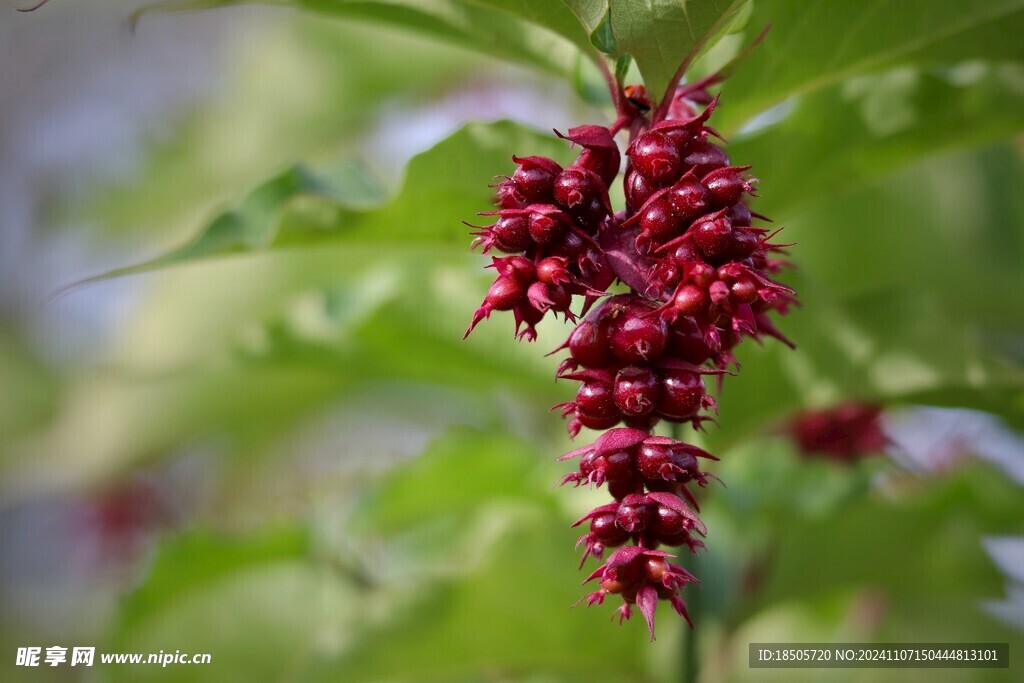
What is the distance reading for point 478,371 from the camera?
113cm

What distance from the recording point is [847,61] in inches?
31.9

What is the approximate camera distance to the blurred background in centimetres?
89

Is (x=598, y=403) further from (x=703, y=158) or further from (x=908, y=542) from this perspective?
(x=908, y=542)

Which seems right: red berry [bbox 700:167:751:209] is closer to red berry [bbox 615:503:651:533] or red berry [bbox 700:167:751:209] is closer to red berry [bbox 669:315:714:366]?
red berry [bbox 669:315:714:366]

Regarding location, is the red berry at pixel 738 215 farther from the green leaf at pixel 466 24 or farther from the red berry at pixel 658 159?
the green leaf at pixel 466 24

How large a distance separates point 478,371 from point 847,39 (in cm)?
54

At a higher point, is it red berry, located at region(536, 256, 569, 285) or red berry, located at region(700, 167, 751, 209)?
red berry, located at region(700, 167, 751, 209)

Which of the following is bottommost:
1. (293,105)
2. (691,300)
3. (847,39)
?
(691,300)

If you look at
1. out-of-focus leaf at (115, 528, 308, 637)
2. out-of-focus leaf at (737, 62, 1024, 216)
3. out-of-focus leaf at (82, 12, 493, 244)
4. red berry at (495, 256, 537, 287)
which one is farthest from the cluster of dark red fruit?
out-of-focus leaf at (82, 12, 493, 244)

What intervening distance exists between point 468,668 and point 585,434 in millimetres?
326

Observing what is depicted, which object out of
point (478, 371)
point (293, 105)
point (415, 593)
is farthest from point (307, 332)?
point (293, 105)

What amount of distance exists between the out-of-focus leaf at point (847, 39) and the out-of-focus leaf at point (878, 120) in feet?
0.15

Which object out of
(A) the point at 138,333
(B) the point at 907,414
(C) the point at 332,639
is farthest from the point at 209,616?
(B) the point at 907,414

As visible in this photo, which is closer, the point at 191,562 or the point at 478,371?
the point at 478,371
